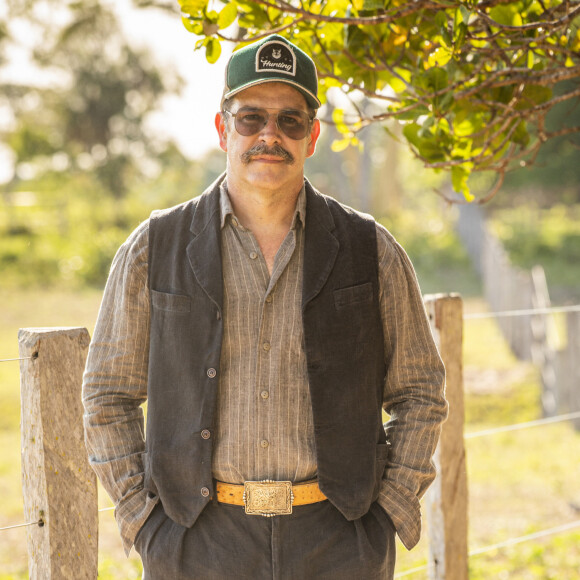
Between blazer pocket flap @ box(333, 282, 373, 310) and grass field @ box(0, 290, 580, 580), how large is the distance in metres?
3.06

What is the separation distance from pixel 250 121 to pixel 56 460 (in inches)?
46.3

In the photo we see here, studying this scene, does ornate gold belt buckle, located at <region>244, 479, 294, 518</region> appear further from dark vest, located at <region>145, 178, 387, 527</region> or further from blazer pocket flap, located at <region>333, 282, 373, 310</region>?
blazer pocket flap, located at <region>333, 282, 373, 310</region>

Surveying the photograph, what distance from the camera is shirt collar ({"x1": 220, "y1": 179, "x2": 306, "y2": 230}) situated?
226cm

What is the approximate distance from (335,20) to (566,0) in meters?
0.73

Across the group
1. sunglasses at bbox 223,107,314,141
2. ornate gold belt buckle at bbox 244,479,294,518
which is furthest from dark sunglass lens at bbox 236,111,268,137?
ornate gold belt buckle at bbox 244,479,294,518

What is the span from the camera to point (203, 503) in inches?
82.0

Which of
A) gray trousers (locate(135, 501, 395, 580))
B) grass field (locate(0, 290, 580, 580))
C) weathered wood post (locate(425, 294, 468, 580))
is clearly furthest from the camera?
grass field (locate(0, 290, 580, 580))

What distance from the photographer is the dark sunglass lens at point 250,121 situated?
220 centimetres

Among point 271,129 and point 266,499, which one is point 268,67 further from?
point 266,499

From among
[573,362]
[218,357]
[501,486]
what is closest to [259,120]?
[218,357]

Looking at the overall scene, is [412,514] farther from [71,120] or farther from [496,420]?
[71,120]

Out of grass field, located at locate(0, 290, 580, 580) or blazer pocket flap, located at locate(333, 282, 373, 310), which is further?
grass field, located at locate(0, 290, 580, 580)

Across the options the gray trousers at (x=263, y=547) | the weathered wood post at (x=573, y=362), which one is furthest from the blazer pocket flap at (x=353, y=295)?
the weathered wood post at (x=573, y=362)

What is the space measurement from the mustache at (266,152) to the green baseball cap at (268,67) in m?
0.18
